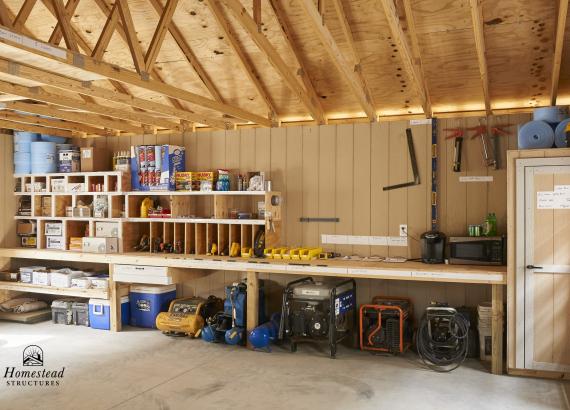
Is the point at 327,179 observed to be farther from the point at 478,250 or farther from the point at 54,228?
the point at 54,228

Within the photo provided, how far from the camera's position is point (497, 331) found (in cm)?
494

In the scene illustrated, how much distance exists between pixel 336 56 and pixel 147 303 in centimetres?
388

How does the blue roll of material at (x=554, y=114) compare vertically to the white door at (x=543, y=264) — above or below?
above

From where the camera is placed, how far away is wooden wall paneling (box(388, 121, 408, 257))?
239 inches

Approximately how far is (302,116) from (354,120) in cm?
69

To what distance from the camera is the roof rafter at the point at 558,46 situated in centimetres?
437

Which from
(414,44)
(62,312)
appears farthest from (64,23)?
(62,312)

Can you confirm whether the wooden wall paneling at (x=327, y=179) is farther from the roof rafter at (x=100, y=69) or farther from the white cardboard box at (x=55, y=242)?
the white cardboard box at (x=55, y=242)

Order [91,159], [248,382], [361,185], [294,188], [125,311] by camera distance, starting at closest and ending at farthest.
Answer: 1. [248,382]
2. [361,185]
3. [294,188]
4. [125,311]
5. [91,159]

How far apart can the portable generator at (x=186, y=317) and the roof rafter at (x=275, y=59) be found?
2.65 m

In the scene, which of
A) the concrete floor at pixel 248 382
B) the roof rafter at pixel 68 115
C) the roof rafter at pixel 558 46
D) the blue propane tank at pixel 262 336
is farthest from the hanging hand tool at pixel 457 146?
the roof rafter at pixel 68 115

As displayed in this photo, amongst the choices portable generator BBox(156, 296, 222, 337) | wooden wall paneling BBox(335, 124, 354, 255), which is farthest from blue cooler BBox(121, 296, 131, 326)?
wooden wall paneling BBox(335, 124, 354, 255)

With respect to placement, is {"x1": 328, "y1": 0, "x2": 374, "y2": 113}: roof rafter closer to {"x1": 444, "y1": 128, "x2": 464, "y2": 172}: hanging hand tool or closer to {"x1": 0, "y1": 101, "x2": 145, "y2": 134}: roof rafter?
{"x1": 444, "y1": 128, "x2": 464, "y2": 172}: hanging hand tool

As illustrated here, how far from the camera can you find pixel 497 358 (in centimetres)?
491
